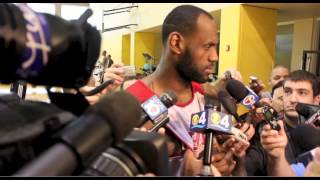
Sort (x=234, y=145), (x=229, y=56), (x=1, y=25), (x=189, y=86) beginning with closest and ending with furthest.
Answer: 1. (x=1, y=25)
2. (x=234, y=145)
3. (x=189, y=86)
4. (x=229, y=56)

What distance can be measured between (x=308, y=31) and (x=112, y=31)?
237 inches

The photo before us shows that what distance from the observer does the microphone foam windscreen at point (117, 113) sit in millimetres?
371

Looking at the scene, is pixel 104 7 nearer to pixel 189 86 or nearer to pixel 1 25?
pixel 189 86

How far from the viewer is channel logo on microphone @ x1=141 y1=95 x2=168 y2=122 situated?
0.95 metres

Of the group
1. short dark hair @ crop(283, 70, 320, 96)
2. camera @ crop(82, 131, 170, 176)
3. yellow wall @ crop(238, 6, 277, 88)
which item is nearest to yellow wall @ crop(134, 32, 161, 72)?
yellow wall @ crop(238, 6, 277, 88)

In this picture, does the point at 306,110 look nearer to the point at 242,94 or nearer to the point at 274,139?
the point at 242,94

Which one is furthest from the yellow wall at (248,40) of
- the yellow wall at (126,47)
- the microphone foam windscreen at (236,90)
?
the yellow wall at (126,47)

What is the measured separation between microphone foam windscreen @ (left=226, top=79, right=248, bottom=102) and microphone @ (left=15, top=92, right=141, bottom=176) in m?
1.14

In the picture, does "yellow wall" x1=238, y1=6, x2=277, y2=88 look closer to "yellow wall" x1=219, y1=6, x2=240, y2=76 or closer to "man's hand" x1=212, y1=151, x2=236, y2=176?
"yellow wall" x1=219, y1=6, x2=240, y2=76

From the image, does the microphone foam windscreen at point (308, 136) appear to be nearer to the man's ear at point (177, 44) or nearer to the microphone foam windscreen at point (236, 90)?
the microphone foam windscreen at point (236, 90)

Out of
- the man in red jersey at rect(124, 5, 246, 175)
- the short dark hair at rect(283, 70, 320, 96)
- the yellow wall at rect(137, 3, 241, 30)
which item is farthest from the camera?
the yellow wall at rect(137, 3, 241, 30)

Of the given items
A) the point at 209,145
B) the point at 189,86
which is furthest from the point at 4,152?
the point at 189,86

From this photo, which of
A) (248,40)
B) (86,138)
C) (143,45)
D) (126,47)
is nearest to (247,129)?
(86,138)

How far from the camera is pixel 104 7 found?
475 inches
